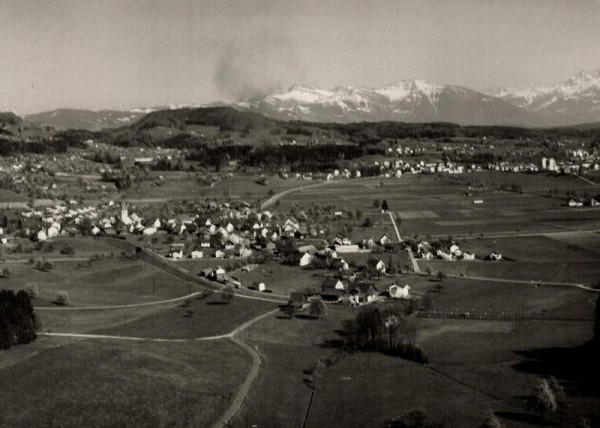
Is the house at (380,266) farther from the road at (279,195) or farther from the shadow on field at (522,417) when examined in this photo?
the road at (279,195)

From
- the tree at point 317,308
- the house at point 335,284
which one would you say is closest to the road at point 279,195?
the house at point 335,284

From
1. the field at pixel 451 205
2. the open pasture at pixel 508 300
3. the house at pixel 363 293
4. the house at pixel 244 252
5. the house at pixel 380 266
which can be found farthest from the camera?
the field at pixel 451 205

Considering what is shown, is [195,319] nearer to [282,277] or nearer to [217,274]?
[217,274]

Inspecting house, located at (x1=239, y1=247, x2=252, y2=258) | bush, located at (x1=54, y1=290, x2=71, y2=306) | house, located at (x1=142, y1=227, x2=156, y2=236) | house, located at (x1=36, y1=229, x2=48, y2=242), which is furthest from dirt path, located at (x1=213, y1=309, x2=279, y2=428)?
house, located at (x1=36, y1=229, x2=48, y2=242)

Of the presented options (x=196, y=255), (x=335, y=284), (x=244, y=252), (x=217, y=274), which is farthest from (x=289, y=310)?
(x=196, y=255)

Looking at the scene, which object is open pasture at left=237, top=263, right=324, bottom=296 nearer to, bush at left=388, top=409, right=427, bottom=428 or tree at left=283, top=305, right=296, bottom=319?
tree at left=283, top=305, right=296, bottom=319

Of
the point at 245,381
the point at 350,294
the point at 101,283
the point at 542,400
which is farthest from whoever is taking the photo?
the point at 101,283
